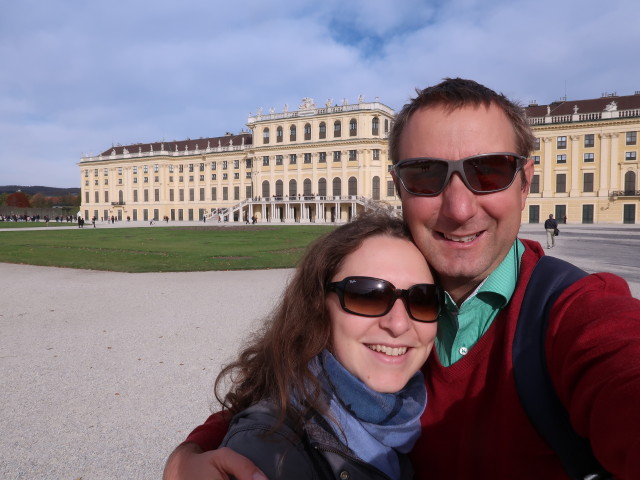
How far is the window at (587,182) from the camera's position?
42.6 m

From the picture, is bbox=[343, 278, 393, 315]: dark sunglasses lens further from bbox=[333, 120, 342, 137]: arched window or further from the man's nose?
bbox=[333, 120, 342, 137]: arched window

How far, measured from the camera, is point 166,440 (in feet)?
10.3

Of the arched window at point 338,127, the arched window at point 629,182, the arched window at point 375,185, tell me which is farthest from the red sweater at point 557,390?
the arched window at point 338,127

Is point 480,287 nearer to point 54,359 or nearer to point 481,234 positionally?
point 481,234

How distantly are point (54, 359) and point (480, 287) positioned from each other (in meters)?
4.99

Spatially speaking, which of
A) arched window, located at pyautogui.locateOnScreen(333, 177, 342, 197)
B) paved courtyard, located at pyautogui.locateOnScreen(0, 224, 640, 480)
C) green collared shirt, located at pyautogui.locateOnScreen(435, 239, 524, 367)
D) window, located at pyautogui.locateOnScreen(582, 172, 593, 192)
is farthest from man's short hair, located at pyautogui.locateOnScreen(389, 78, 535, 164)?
arched window, located at pyautogui.locateOnScreen(333, 177, 342, 197)

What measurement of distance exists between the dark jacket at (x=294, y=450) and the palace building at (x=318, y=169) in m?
34.1

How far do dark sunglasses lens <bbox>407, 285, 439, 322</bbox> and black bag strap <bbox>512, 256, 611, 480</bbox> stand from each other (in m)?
0.30

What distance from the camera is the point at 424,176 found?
1.36m

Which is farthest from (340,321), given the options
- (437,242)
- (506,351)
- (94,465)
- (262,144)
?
(262,144)

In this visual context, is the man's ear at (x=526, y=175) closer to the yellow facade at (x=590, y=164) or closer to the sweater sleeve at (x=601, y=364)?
the sweater sleeve at (x=601, y=364)

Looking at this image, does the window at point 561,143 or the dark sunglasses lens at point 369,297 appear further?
the window at point 561,143

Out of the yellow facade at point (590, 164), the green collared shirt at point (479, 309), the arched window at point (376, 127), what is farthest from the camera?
the arched window at point (376, 127)

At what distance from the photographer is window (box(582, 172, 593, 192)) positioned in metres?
42.6
